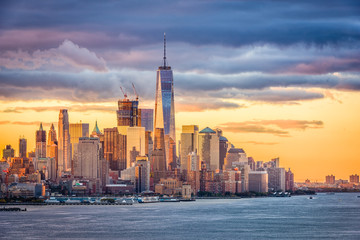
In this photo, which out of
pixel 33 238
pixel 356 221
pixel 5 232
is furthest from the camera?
pixel 356 221

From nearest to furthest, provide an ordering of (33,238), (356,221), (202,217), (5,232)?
(33,238)
(5,232)
(356,221)
(202,217)

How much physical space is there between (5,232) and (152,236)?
22.7 meters

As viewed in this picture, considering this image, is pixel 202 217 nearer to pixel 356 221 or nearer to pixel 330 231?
pixel 356 221

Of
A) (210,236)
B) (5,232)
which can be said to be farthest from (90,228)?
(210,236)

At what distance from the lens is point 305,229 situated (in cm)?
12525

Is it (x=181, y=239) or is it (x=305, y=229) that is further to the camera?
(x=305, y=229)

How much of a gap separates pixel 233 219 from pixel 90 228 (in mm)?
35357

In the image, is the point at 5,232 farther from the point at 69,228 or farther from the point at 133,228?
the point at 133,228

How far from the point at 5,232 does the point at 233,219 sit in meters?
49.5

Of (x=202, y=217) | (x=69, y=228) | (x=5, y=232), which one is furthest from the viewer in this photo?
(x=202, y=217)

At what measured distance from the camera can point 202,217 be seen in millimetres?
157500

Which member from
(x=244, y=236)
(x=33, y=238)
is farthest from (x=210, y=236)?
(x=33, y=238)

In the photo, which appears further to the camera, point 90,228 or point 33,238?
point 90,228

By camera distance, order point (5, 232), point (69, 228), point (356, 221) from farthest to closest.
Result: point (356, 221), point (69, 228), point (5, 232)
